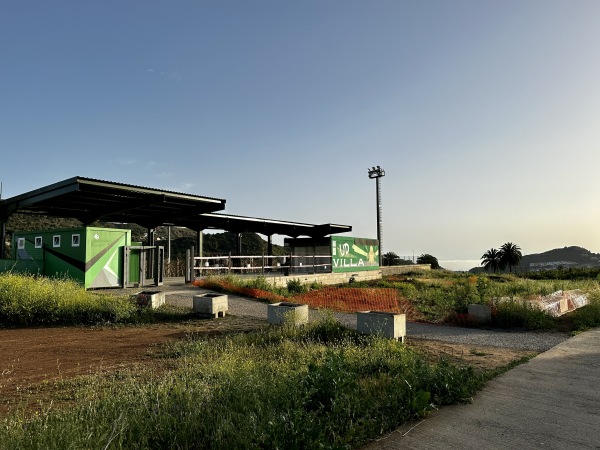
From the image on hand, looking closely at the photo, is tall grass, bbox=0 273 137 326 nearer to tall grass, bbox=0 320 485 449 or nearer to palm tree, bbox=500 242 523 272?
tall grass, bbox=0 320 485 449

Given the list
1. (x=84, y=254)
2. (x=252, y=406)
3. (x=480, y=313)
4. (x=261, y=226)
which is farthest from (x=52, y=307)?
(x=261, y=226)

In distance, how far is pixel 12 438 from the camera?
3357 mm

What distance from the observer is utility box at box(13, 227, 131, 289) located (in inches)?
663

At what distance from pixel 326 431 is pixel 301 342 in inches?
169

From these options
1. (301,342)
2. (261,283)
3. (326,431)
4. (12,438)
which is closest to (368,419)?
(326,431)

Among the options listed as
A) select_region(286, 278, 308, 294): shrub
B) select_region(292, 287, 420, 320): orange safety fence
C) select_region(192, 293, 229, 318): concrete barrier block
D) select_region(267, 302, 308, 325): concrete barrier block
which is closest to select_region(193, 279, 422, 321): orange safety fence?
select_region(292, 287, 420, 320): orange safety fence

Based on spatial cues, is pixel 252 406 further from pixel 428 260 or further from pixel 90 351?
pixel 428 260

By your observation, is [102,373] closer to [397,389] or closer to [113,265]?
[397,389]

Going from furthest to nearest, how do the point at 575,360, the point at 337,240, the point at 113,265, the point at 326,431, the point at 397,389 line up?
1. the point at 337,240
2. the point at 113,265
3. the point at 575,360
4. the point at 397,389
5. the point at 326,431

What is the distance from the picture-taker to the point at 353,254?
3247cm

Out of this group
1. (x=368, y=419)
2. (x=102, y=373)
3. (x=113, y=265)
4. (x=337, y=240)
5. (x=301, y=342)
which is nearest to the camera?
(x=368, y=419)

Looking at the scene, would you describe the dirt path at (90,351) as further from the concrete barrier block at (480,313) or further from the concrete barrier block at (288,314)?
the concrete barrier block at (480,313)

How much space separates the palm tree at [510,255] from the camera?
185ft

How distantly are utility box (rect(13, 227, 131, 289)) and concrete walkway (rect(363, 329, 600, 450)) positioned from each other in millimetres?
15751
